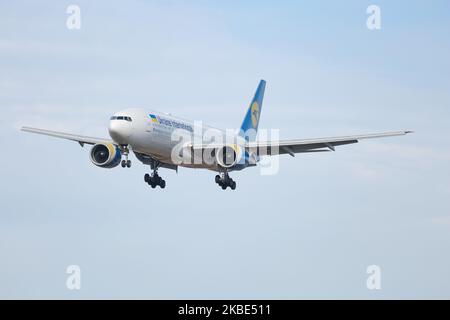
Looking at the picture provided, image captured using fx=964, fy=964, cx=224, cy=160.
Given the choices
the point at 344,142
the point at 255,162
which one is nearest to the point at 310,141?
the point at 344,142

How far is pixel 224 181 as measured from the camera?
6825 cm

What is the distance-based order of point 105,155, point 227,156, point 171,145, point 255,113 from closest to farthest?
1. point 171,145
2. point 227,156
3. point 105,155
4. point 255,113

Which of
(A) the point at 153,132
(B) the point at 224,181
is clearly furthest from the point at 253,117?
(A) the point at 153,132

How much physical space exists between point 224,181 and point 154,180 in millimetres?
4944

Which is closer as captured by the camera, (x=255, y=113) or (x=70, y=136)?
(x=70, y=136)

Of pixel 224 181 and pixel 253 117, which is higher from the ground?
pixel 253 117

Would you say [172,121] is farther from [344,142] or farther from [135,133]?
[344,142]

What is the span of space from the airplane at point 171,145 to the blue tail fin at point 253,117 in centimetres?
443

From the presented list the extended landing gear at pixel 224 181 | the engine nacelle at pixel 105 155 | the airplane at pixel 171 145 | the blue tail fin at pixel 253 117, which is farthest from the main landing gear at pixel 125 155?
the blue tail fin at pixel 253 117

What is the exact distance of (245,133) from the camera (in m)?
76.1

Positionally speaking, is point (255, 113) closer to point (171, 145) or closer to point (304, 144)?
point (304, 144)

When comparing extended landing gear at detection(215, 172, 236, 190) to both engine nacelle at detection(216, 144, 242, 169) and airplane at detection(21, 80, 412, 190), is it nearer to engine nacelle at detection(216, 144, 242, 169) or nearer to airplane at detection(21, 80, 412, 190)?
airplane at detection(21, 80, 412, 190)

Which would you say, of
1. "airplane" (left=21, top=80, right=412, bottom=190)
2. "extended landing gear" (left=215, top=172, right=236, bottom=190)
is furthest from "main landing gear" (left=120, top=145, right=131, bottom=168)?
"extended landing gear" (left=215, top=172, right=236, bottom=190)

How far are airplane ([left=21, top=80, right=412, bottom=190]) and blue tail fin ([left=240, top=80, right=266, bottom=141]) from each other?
Result: 4.43 meters
